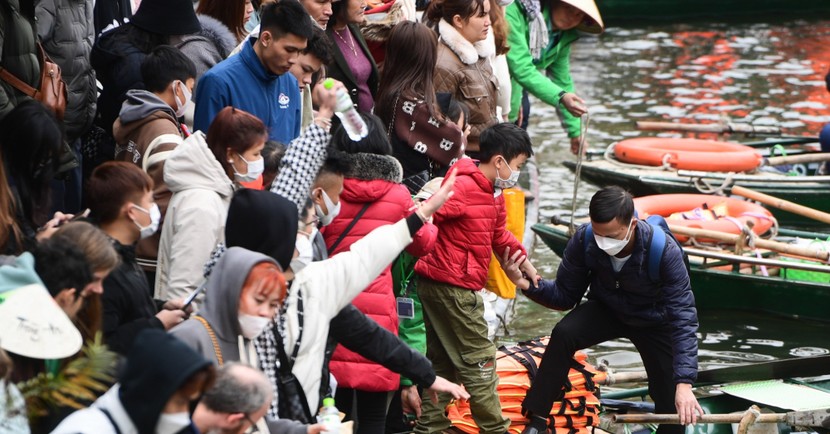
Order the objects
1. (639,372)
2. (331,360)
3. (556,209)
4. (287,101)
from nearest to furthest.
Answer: (331,360) < (287,101) < (639,372) < (556,209)

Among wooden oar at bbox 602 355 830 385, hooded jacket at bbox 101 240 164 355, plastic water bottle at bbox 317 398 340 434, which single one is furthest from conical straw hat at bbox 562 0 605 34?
plastic water bottle at bbox 317 398 340 434

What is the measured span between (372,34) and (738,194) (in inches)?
179

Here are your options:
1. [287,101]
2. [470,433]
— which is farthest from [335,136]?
[470,433]

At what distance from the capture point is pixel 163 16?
6652 millimetres

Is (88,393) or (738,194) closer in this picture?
(88,393)

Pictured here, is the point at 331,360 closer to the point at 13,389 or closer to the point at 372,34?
the point at 13,389

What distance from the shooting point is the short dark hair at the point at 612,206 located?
661 centimetres

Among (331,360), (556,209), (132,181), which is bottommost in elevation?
(556,209)

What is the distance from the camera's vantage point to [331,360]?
5938 millimetres

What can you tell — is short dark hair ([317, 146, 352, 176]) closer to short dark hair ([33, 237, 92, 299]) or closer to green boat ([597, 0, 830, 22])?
short dark hair ([33, 237, 92, 299])

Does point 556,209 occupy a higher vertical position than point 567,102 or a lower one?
lower

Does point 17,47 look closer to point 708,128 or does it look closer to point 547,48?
point 547,48

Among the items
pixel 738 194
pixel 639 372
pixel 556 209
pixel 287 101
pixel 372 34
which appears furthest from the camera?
pixel 556 209

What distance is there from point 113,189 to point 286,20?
1663mm
